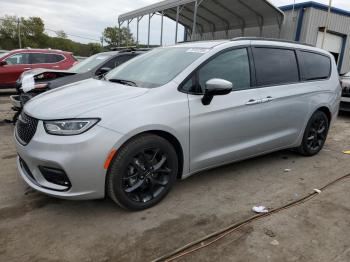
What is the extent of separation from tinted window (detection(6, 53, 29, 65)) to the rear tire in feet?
31.7

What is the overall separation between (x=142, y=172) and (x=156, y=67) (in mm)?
1320

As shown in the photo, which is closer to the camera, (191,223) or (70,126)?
(70,126)

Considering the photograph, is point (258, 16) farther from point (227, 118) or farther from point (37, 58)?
point (227, 118)

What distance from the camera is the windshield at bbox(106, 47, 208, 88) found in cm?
335

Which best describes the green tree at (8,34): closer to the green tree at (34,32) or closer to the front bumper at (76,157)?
the green tree at (34,32)

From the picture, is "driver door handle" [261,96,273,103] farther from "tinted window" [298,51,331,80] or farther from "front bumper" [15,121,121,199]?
"front bumper" [15,121,121,199]

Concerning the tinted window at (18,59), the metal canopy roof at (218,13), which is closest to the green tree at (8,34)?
the metal canopy roof at (218,13)

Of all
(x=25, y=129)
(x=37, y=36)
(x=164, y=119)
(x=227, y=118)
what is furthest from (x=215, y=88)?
(x=37, y=36)

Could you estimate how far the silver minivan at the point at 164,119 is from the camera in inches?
106

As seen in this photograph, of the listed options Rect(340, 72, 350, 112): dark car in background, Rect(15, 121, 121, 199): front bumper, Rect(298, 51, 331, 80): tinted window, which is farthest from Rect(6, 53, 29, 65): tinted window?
Rect(340, 72, 350, 112): dark car in background

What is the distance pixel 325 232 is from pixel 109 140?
2.08 metres

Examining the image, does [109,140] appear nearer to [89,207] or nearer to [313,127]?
[89,207]

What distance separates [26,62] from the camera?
426 inches

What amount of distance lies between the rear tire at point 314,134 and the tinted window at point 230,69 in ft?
5.03
